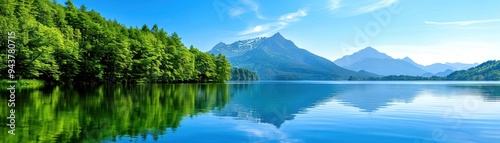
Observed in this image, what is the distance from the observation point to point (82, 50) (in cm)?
7156

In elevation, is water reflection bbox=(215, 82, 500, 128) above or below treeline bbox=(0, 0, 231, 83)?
below

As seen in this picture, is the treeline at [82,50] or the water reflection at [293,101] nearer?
the water reflection at [293,101]

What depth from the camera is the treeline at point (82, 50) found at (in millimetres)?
54284

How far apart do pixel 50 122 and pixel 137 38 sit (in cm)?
8186

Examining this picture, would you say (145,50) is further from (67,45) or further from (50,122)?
(50,122)

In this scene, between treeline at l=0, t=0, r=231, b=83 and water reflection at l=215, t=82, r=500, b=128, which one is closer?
water reflection at l=215, t=82, r=500, b=128

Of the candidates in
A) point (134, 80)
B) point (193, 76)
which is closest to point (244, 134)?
point (134, 80)

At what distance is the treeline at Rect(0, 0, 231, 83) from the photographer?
178 feet

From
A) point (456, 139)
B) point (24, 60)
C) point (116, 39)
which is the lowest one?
point (456, 139)

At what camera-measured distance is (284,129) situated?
645 inches

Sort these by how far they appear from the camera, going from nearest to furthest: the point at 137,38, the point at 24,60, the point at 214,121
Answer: the point at 214,121 < the point at 24,60 < the point at 137,38

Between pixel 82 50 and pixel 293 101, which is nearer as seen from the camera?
pixel 293 101

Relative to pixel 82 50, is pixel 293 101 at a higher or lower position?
lower

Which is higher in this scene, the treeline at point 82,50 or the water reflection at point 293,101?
the treeline at point 82,50
